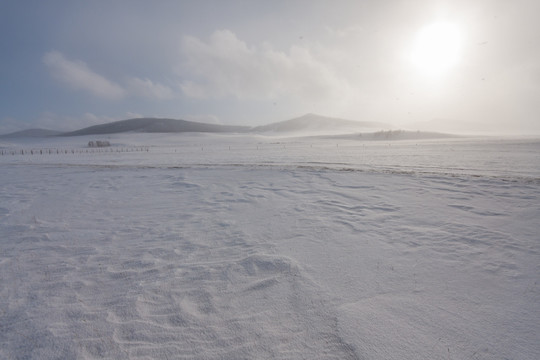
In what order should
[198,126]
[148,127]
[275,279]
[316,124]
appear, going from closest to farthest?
[275,279] < [316,124] < [148,127] < [198,126]

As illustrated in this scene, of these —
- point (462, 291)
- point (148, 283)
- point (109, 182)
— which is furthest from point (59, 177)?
point (462, 291)

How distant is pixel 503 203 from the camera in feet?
23.5

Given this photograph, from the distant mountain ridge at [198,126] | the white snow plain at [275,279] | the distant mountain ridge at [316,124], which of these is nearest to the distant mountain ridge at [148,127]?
the distant mountain ridge at [198,126]

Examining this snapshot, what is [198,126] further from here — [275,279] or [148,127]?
[275,279]

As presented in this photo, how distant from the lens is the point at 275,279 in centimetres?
383

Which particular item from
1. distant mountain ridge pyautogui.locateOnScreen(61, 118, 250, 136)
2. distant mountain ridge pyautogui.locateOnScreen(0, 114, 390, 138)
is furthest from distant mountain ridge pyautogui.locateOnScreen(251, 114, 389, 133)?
distant mountain ridge pyautogui.locateOnScreen(61, 118, 250, 136)


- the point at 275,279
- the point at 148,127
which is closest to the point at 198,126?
the point at 148,127

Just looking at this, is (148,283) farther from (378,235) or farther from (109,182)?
(109,182)

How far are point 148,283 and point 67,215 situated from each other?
5010 millimetres

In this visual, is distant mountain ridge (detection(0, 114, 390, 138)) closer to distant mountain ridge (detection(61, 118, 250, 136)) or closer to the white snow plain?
distant mountain ridge (detection(61, 118, 250, 136))

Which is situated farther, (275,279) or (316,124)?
(316,124)

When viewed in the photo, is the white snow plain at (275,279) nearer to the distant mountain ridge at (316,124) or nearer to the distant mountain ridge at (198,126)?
the distant mountain ridge at (198,126)

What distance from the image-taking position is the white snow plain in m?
2.77

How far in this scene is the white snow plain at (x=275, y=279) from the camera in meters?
2.77
